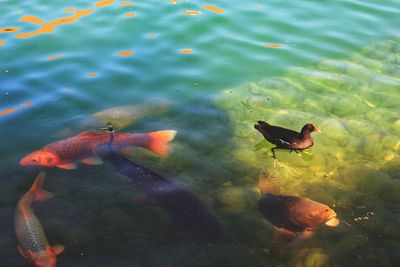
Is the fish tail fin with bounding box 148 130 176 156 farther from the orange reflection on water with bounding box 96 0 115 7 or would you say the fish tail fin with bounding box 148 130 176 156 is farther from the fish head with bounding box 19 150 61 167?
the orange reflection on water with bounding box 96 0 115 7

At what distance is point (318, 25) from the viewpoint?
Answer: 30.2 ft

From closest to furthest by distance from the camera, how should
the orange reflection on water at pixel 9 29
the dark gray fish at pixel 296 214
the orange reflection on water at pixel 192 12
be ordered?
the dark gray fish at pixel 296 214 < the orange reflection on water at pixel 9 29 < the orange reflection on water at pixel 192 12

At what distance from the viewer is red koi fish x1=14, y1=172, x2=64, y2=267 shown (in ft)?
13.1

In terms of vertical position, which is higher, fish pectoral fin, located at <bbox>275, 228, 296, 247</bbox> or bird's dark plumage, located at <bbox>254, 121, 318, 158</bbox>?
bird's dark plumage, located at <bbox>254, 121, 318, 158</bbox>

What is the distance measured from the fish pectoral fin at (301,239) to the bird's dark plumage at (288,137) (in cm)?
128

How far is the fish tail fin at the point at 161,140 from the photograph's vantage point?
5.64m

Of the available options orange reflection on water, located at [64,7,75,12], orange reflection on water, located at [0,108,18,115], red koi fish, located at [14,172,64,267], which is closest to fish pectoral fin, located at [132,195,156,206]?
red koi fish, located at [14,172,64,267]

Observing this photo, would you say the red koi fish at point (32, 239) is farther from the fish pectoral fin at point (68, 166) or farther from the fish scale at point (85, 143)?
the fish scale at point (85, 143)

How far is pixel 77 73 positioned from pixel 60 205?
3288 mm

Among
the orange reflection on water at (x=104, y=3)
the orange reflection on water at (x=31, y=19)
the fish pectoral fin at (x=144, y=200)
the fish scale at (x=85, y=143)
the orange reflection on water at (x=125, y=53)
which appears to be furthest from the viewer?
the orange reflection on water at (x=104, y=3)

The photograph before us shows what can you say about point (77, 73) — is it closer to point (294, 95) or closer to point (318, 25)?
→ point (294, 95)

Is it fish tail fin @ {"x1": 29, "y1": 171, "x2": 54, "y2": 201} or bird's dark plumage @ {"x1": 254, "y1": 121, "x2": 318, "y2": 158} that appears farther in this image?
bird's dark plumage @ {"x1": 254, "y1": 121, "x2": 318, "y2": 158}

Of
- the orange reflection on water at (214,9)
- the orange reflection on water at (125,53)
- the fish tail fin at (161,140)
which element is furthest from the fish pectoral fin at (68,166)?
the orange reflection on water at (214,9)

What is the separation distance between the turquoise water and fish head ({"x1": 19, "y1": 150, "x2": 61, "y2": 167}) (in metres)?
0.10
